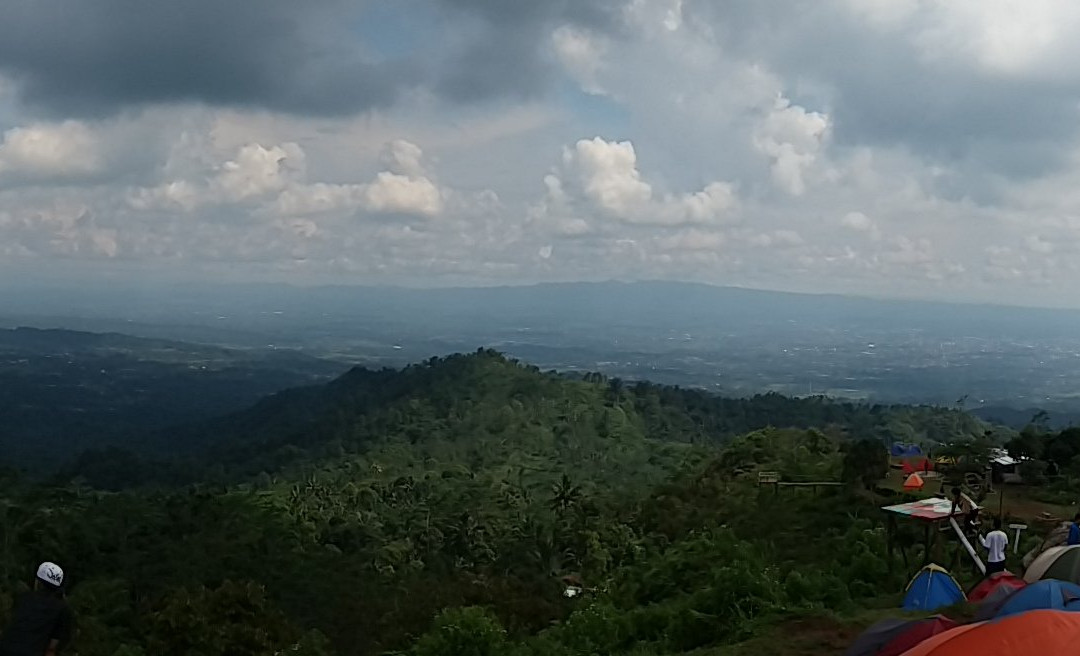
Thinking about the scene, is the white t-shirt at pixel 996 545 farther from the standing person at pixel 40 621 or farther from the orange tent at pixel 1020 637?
the standing person at pixel 40 621

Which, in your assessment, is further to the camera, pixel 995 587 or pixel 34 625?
pixel 995 587

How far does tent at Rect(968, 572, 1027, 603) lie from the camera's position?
28.0ft

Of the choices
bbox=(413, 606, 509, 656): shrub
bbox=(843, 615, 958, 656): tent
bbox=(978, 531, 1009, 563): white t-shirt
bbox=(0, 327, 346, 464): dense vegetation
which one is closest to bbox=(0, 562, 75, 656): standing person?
bbox=(413, 606, 509, 656): shrub

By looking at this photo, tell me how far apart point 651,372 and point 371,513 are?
11187 centimetres

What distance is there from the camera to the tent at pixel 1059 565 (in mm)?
8945

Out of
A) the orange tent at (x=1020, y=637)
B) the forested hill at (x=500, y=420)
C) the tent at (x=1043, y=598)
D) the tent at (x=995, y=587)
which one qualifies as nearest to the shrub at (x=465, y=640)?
the tent at (x=995, y=587)

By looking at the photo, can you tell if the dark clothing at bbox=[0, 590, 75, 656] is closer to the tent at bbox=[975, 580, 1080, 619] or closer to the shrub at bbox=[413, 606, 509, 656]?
the shrub at bbox=[413, 606, 509, 656]

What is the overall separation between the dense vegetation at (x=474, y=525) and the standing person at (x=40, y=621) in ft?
19.5

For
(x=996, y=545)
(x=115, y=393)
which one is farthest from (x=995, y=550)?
(x=115, y=393)

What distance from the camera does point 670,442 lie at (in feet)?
236

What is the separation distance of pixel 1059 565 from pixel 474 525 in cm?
3899

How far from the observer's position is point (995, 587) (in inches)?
356

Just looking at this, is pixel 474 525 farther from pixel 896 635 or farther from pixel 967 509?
pixel 896 635

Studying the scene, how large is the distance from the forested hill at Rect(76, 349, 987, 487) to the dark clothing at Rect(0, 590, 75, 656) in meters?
64.3
